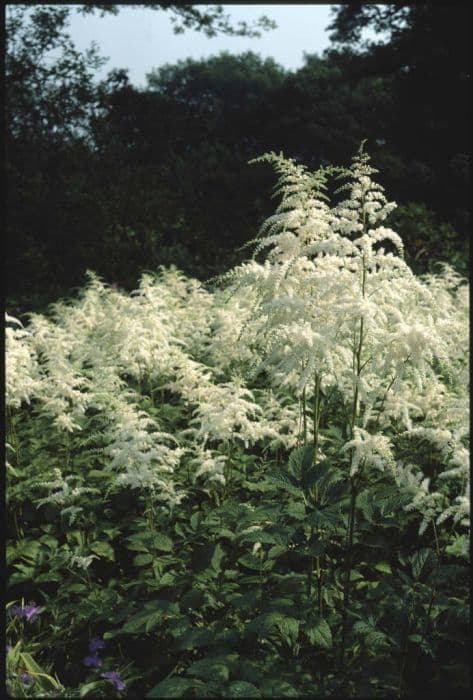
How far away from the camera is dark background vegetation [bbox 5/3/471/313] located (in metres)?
12.2

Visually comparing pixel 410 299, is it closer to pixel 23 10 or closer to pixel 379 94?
pixel 23 10

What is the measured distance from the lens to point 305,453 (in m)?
Answer: 2.88

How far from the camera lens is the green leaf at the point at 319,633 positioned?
8.25 ft

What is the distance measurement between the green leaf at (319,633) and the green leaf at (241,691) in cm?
43

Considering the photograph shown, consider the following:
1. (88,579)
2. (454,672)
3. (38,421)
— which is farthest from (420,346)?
(38,421)

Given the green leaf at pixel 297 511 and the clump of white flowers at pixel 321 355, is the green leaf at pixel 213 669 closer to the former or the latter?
the green leaf at pixel 297 511

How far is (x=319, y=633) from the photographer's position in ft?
8.38

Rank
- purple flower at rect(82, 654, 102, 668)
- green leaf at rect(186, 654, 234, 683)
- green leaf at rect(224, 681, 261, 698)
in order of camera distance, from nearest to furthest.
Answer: green leaf at rect(224, 681, 261, 698) < green leaf at rect(186, 654, 234, 683) < purple flower at rect(82, 654, 102, 668)

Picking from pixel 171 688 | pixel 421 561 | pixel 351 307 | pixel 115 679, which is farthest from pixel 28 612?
pixel 351 307

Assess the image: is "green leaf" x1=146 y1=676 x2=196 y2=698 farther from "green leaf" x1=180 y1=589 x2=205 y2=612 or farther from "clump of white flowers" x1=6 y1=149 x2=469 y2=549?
"clump of white flowers" x1=6 y1=149 x2=469 y2=549

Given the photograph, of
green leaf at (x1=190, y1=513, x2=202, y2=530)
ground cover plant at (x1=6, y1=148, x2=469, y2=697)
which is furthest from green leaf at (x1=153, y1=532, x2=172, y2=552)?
green leaf at (x1=190, y1=513, x2=202, y2=530)

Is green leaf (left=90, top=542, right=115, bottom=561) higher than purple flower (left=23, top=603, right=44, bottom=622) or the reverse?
higher

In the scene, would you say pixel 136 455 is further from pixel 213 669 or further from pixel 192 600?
pixel 213 669

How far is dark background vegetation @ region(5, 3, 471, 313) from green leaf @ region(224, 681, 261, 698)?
9.58 meters
